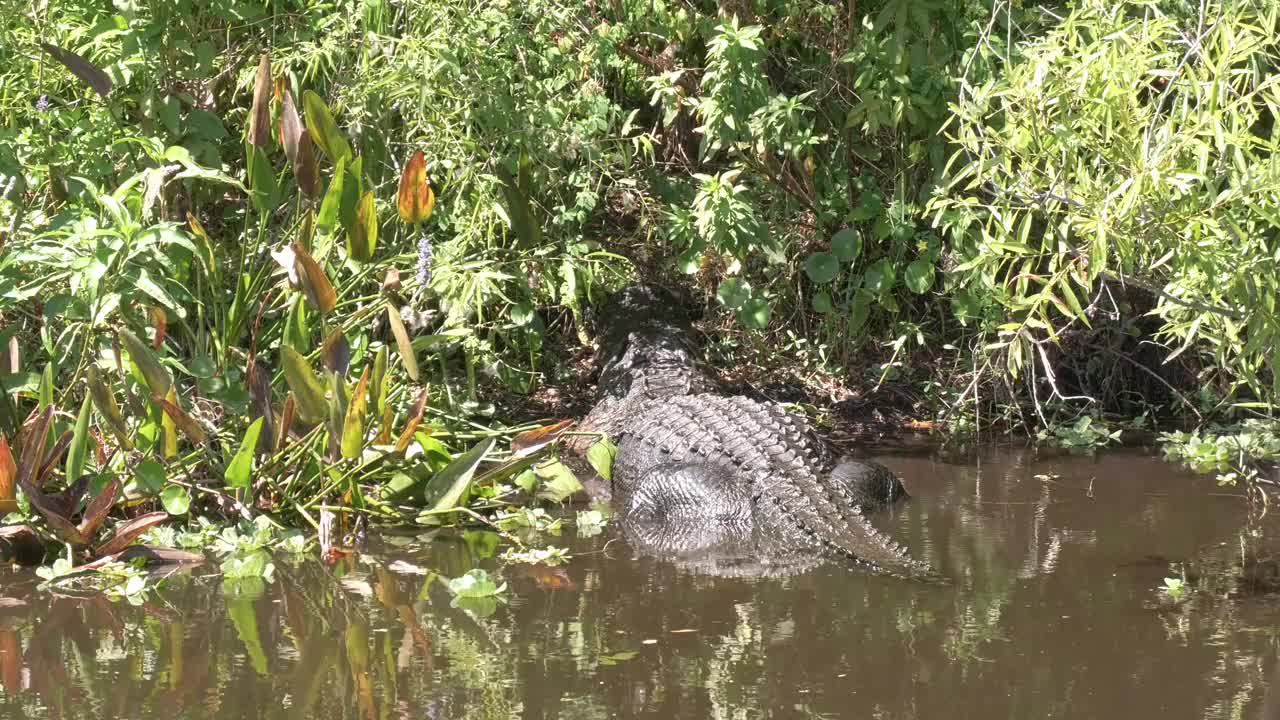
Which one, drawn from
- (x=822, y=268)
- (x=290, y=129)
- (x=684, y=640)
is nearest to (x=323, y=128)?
(x=290, y=129)

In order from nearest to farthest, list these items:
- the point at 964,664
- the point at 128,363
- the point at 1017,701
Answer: the point at 1017,701
the point at 964,664
the point at 128,363

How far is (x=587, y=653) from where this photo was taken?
136 inches

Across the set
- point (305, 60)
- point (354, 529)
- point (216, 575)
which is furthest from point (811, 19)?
point (216, 575)

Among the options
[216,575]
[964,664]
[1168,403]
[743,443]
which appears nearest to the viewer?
[964,664]

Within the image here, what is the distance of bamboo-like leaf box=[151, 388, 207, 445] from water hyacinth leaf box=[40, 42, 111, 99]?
4.27 feet

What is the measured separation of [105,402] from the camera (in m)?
4.07

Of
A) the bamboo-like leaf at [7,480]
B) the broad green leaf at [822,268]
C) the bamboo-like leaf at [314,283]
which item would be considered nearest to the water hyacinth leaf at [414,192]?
the bamboo-like leaf at [314,283]

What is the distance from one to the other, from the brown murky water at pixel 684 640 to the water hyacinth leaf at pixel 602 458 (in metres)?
0.57

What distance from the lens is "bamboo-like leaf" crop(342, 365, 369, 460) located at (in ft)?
13.6

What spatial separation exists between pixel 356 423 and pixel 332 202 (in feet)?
2.72

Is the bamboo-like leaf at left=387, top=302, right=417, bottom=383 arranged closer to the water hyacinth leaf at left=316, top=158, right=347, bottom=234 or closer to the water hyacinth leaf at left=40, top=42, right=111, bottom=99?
the water hyacinth leaf at left=316, top=158, right=347, bottom=234

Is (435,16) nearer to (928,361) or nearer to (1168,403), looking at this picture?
(928,361)

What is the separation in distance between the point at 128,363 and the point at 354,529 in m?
0.94

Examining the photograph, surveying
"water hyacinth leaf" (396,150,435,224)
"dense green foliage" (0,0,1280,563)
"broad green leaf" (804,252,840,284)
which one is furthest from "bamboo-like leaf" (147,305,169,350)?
"broad green leaf" (804,252,840,284)
